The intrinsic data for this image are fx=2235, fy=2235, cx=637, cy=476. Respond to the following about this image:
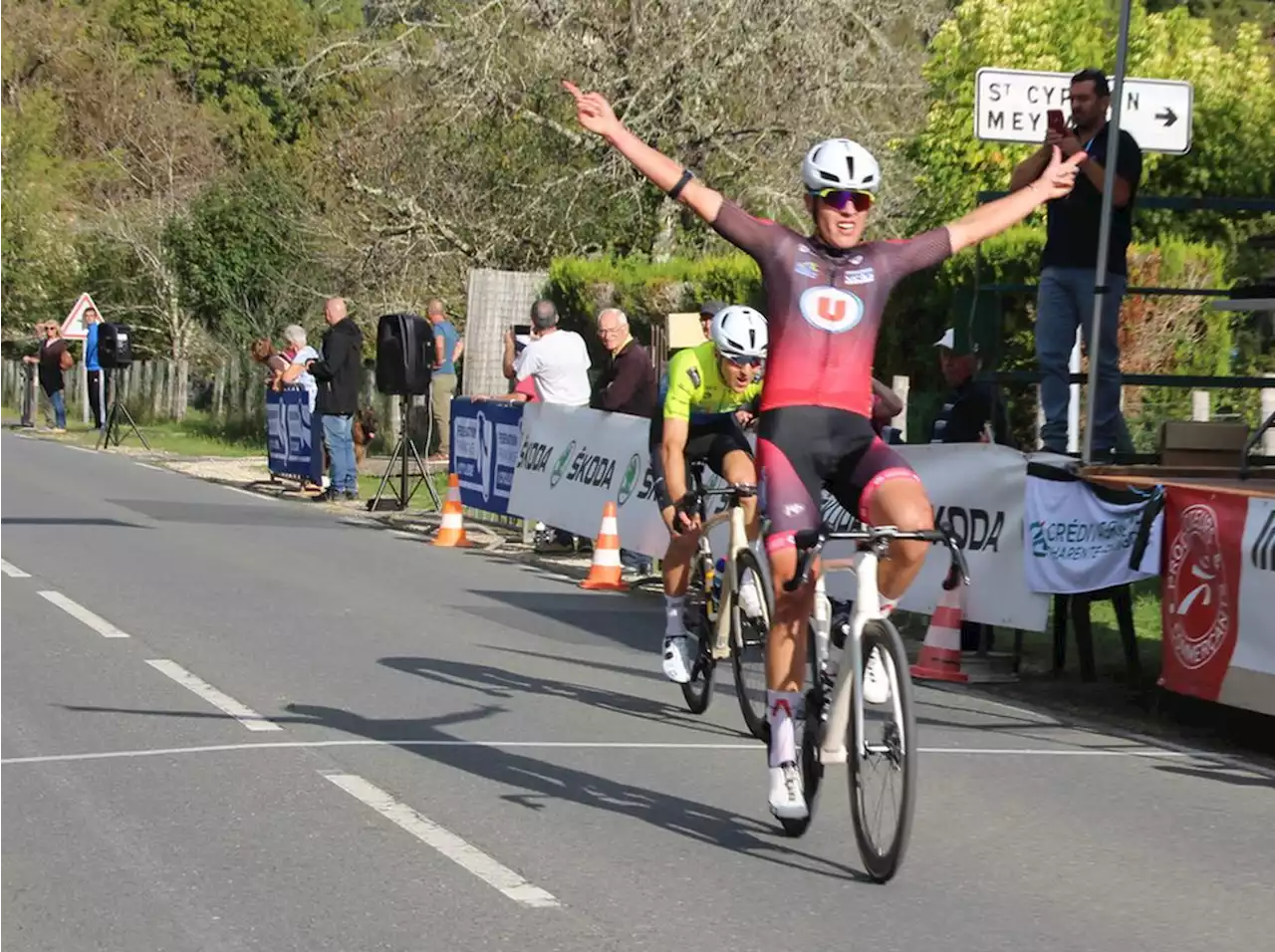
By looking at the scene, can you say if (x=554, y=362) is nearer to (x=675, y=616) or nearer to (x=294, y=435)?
(x=294, y=435)

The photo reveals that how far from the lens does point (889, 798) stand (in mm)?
6605

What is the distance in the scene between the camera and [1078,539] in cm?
1116

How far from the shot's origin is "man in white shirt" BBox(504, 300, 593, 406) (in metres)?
19.0

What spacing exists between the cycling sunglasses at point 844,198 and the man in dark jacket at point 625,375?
33.0 ft

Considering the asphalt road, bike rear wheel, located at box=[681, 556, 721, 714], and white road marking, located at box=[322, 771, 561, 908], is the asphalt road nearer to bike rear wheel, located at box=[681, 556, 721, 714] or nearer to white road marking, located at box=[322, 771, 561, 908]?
white road marking, located at box=[322, 771, 561, 908]

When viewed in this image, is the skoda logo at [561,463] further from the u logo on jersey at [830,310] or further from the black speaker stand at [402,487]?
the u logo on jersey at [830,310]

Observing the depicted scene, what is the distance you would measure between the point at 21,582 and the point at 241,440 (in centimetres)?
2296

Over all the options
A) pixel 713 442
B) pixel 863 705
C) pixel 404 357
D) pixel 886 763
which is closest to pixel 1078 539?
pixel 713 442

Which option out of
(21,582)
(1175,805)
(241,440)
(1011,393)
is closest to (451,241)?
(241,440)

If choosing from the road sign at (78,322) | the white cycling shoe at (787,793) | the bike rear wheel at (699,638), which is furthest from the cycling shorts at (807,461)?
the road sign at (78,322)

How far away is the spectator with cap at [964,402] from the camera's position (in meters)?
12.7

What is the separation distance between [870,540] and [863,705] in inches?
21.1

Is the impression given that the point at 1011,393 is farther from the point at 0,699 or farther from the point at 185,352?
the point at 185,352

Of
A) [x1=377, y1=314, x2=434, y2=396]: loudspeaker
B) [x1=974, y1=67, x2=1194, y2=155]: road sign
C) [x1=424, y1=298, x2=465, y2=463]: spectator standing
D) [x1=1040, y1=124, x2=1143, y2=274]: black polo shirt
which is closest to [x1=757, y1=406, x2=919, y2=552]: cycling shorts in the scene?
[x1=1040, y1=124, x2=1143, y2=274]: black polo shirt
